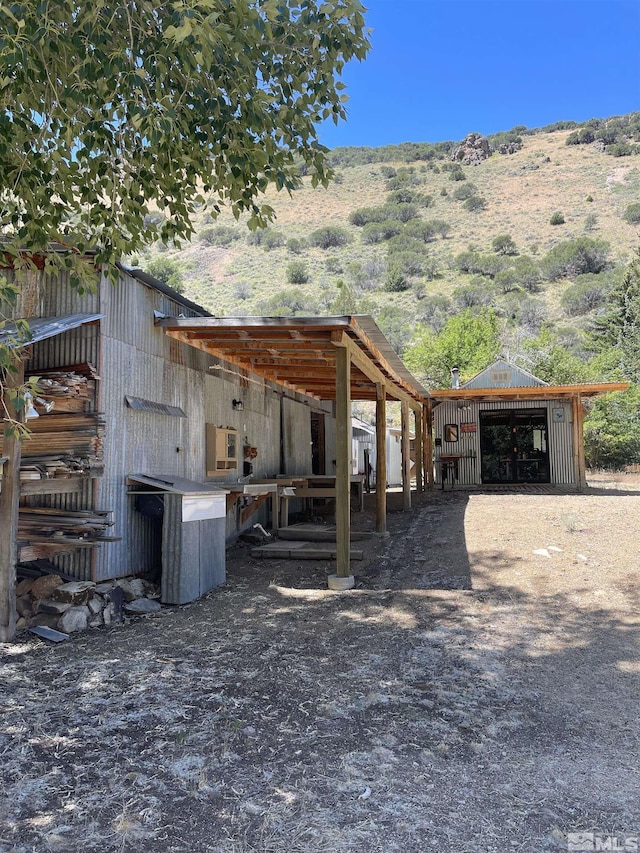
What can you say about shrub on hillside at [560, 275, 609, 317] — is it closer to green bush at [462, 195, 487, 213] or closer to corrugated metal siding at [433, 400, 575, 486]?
green bush at [462, 195, 487, 213]

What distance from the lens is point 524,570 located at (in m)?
7.39

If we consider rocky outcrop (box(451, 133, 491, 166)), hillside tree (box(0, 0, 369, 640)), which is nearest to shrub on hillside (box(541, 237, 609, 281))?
rocky outcrop (box(451, 133, 491, 166))

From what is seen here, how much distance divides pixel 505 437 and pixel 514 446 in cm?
38

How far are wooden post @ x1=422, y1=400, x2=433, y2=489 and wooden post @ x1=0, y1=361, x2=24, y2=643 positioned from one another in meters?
13.4

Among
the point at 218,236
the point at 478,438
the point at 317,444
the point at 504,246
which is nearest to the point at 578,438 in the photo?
the point at 478,438

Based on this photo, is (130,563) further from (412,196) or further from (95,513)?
(412,196)

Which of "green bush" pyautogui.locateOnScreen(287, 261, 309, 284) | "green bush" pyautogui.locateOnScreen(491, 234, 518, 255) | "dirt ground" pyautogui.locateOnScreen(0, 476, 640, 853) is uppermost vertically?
"green bush" pyautogui.locateOnScreen(491, 234, 518, 255)

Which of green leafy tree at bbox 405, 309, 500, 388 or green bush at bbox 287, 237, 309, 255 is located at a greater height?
green bush at bbox 287, 237, 309, 255

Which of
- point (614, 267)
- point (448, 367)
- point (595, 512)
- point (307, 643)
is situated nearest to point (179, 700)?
point (307, 643)

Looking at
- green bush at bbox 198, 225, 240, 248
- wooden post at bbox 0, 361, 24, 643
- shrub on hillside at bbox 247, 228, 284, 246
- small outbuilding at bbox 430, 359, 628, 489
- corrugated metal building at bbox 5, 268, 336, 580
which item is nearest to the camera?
wooden post at bbox 0, 361, 24, 643

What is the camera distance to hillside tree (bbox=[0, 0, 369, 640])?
3588 mm

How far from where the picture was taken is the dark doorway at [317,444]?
1677 cm

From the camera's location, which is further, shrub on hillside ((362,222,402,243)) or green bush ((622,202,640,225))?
shrub on hillside ((362,222,402,243))

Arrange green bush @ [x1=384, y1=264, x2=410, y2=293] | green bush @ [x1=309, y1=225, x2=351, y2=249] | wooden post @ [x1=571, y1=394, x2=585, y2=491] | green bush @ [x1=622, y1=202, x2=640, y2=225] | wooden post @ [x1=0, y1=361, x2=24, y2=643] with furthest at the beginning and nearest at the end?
1. green bush @ [x1=309, y1=225, x2=351, y2=249]
2. green bush @ [x1=622, y1=202, x2=640, y2=225]
3. green bush @ [x1=384, y1=264, x2=410, y2=293]
4. wooden post @ [x1=571, y1=394, x2=585, y2=491]
5. wooden post @ [x1=0, y1=361, x2=24, y2=643]
